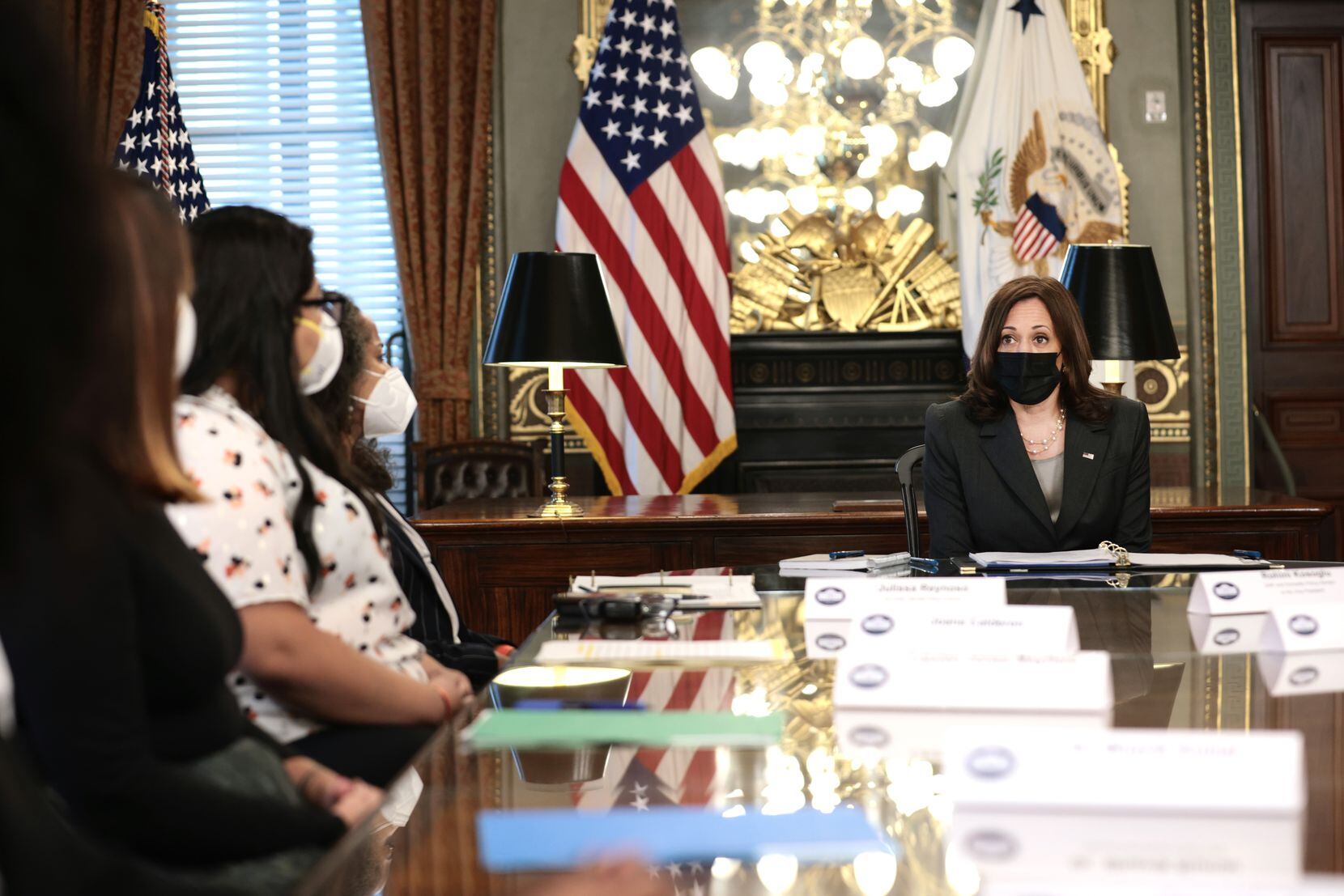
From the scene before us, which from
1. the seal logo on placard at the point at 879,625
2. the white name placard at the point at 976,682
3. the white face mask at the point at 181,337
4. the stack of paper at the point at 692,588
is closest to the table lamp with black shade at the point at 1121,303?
the stack of paper at the point at 692,588

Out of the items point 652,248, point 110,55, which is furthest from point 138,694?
point 110,55

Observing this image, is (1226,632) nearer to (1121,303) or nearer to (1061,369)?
→ (1061,369)

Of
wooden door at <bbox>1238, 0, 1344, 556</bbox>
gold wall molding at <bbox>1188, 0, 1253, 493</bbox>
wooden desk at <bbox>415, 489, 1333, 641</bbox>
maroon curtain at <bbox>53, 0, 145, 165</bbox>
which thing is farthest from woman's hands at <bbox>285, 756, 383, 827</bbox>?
wooden door at <bbox>1238, 0, 1344, 556</bbox>

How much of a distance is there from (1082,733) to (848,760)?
23 centimetres

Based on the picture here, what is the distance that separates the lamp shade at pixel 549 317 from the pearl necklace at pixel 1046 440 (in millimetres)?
1576

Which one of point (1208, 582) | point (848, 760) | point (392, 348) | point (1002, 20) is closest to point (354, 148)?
point (392, 348)

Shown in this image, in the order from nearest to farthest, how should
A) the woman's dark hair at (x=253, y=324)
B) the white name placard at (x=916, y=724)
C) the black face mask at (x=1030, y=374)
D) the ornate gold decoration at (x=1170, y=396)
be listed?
the white name placard at (x=916, y=724)
the woman's dark hair at (x=253, y=324)
the black face mask at (x=1030, y=374)
the ornate gold decoration at (x=1170, y=396)

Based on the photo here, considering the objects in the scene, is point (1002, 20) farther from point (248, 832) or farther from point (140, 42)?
point (248, 832)

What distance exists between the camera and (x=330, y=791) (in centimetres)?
146

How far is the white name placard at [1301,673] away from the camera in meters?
1.43

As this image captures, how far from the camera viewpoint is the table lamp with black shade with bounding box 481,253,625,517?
4.16 m

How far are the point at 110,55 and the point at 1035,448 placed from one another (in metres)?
5.38

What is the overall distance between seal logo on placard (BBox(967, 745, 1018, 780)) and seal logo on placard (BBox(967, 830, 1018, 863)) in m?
0.06

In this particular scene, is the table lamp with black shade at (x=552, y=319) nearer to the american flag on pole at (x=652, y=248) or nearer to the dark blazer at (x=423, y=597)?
the dark blazer at (x=423, y=597)
